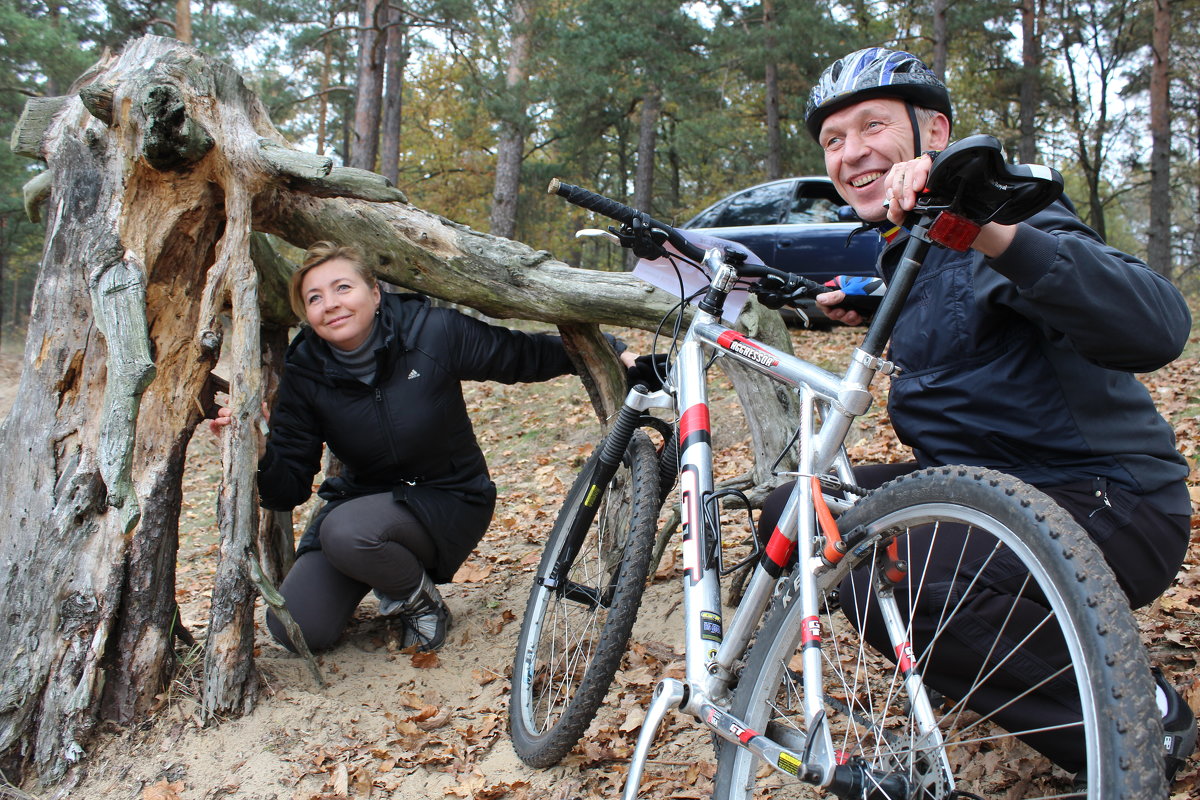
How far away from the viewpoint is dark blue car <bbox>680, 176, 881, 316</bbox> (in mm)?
9070

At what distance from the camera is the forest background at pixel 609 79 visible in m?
13.4

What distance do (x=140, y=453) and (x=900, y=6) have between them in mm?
21477

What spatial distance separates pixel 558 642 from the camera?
11.1 feet

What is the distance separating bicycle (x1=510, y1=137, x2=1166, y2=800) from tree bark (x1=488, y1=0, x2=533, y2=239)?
11277mm

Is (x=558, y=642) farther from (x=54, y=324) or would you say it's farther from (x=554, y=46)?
(x=554, y=46)

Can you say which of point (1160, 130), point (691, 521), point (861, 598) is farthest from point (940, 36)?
point (861, 598)

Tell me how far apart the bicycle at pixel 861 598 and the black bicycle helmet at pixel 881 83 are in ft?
1.84

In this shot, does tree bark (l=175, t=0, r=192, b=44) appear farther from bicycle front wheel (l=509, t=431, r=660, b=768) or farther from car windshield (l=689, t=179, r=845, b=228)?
bicycle front wheel (l=509, t=431, r=660, b=768)


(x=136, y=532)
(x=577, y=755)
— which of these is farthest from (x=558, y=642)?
(x=136, y=532)

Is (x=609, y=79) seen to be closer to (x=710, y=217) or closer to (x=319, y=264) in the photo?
(x=710, y=217)

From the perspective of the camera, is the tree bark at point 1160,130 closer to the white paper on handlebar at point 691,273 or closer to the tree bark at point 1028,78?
the tree bark at point 1028,78

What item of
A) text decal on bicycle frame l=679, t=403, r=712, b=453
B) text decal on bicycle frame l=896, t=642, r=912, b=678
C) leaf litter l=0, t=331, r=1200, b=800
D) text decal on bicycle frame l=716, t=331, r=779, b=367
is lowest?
leaf litter l=0, t=331, r=1200, b=800

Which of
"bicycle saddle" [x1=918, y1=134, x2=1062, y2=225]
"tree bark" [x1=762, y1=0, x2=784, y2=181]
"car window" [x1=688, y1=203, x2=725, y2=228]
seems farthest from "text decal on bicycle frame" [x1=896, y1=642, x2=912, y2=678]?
"tree bark" [x1=762, y1=0, x2=784, y2=181]

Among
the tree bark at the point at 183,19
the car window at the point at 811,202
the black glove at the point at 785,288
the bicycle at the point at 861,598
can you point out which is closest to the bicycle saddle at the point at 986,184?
the bicycle at the point at 861,598
